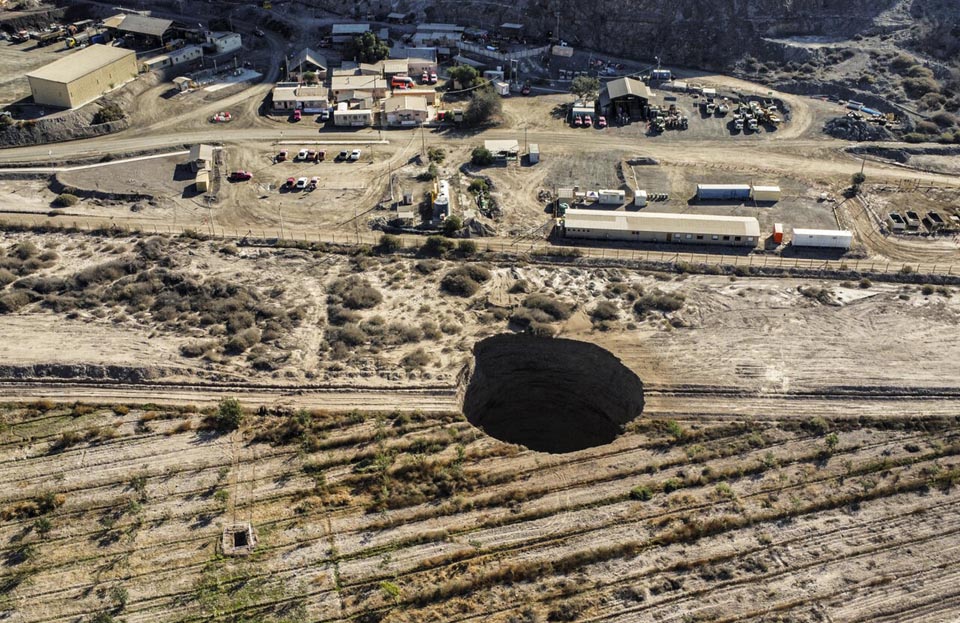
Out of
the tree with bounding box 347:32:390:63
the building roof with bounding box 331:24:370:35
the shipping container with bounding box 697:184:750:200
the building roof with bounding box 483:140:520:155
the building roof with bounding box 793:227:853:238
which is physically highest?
the building roof with bounding box 331:24:370:35

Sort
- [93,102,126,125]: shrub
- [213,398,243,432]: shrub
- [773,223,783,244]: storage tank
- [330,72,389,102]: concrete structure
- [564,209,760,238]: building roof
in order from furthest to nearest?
[330,72,389,102]: concrete structure → [93,102,126,125]: shrub → [773,223,783,244]: storage tank → [564,209,760,238]: building roof → [213,398,243,432]: shrub

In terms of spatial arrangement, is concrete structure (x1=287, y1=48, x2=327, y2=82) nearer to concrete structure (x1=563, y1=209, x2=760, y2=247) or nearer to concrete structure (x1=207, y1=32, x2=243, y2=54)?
concrete structure (x1=207, y1=32, x2=243, y2=54)

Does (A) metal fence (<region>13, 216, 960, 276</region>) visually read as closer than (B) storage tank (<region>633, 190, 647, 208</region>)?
Yes

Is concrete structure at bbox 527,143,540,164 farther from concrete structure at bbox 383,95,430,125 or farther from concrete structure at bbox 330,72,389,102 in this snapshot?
concrete structure at bbox 330,72,389,102

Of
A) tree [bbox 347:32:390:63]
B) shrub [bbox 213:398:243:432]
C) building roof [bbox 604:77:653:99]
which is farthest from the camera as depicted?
tree [bbox 347:32:390:63]

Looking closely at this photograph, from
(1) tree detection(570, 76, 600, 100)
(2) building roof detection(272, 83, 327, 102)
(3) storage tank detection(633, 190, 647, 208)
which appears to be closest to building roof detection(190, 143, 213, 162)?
(2) building roof detection(272, 83, 327, 102)

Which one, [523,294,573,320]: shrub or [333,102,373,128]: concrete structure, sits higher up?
[333,102,373,128]: concrete structure

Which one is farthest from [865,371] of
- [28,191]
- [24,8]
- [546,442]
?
[24,8]

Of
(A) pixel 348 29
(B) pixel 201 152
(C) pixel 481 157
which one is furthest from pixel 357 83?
(C) pixel 481 157
